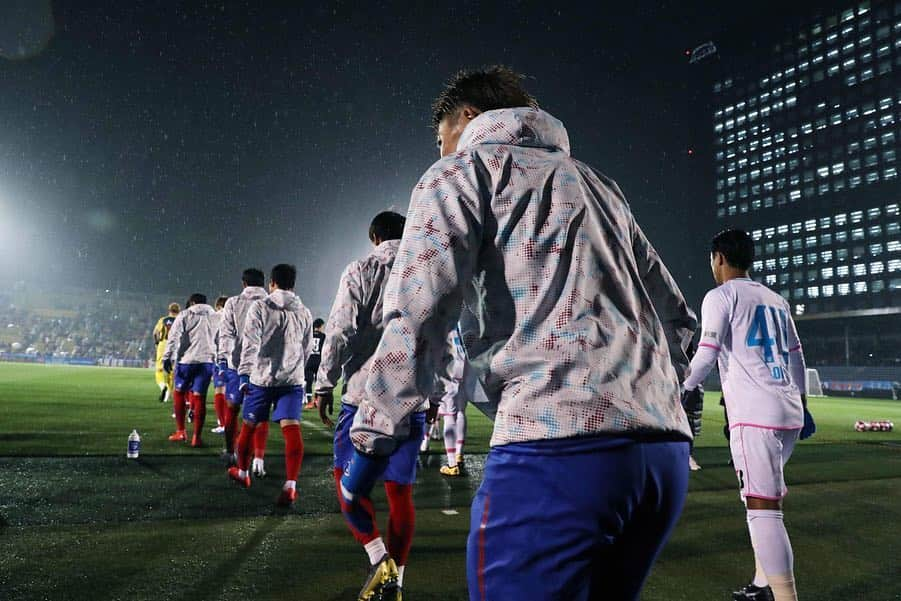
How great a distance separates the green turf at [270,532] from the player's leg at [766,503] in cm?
48

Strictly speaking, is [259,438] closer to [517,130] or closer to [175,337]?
[175,337]

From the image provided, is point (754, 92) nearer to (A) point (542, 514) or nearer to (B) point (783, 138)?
(B) point (783, 138)

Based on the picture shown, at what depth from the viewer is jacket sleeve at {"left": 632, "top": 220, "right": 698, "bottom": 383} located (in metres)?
1.72

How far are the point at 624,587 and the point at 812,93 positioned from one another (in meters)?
77.8

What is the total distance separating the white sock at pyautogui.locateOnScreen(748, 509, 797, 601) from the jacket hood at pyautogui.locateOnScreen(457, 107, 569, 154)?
2.88 meters

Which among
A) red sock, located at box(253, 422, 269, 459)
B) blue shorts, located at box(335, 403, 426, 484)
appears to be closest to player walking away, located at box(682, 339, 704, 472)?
blue shorts, located at box(335, 403, 426, 484)

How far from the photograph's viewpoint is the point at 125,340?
→ 7200cm

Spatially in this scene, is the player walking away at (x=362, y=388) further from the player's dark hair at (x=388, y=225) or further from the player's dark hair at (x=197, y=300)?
the player's dark hair at (x=197, y=300)

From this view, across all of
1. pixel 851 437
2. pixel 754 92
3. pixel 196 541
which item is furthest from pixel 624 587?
pixel 754 92

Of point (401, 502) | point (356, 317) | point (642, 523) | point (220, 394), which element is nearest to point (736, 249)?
point (356, 317)

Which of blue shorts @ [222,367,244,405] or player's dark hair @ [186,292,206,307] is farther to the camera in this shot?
player's dark hair @ [186,292,206,307]

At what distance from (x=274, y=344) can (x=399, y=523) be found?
116 inches

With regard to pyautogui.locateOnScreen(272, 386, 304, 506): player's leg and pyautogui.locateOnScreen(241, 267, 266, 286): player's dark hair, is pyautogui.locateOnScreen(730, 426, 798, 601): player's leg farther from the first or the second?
pyautogui.locateOnScreen(241, 267, 266, 286): player's dark hair

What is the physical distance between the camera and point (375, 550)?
11.6 feet
